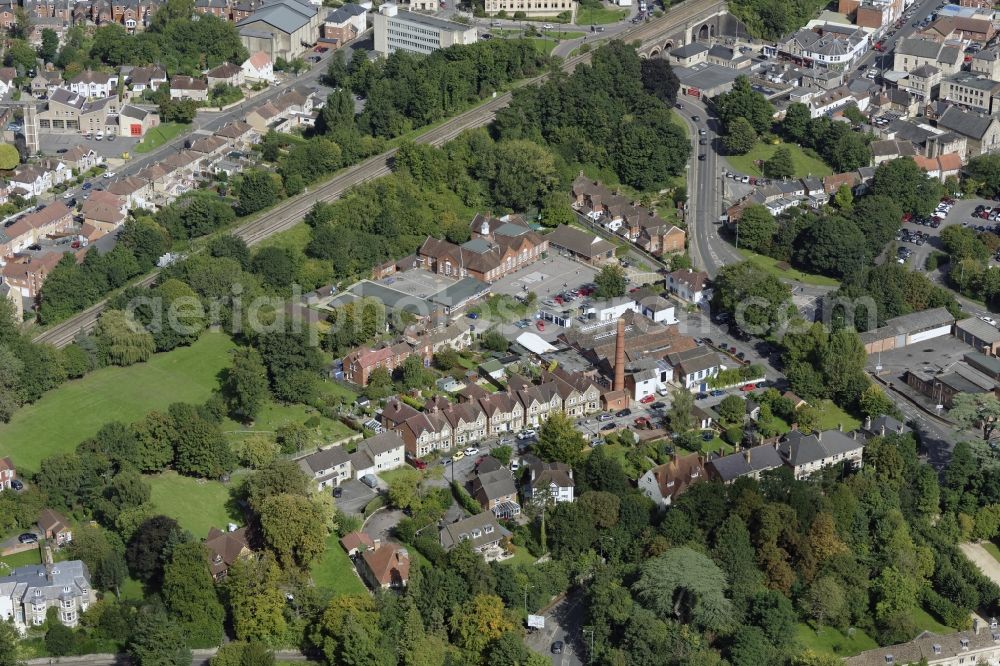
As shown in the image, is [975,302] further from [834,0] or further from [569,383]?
[834,0]

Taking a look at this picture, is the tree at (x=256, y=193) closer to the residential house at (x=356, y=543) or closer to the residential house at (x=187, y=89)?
the residential house at (x=187, y=89)

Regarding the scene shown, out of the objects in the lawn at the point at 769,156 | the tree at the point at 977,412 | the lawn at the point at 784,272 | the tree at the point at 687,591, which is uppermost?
the tree at the point at 687,591

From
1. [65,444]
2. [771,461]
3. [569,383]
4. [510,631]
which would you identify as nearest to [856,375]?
[771,461]

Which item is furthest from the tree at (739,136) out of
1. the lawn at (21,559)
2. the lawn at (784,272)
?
the lawn at (21,559)

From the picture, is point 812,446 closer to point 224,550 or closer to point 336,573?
point 336,573

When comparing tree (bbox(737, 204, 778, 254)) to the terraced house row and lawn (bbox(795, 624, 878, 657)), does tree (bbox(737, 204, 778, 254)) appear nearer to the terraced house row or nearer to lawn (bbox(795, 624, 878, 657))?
the terraced house row

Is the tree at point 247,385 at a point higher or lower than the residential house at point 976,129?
higher
